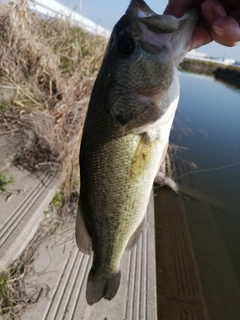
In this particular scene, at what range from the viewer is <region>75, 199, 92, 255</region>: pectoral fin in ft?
5.07

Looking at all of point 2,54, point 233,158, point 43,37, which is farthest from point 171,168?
point 2,54

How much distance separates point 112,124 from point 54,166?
234cm

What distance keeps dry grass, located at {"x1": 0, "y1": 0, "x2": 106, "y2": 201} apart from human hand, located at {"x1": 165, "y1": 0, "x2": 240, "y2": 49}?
2230mm

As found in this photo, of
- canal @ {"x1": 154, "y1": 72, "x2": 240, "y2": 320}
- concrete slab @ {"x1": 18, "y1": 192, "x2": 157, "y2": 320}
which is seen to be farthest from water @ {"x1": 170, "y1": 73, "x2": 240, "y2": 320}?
concrete slab @ {"x1": 18, "y1": 192, "x2": 157, "y2": 320}

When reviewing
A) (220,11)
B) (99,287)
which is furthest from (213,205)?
(220,11)

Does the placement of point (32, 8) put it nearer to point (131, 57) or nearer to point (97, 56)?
point (97, 56)

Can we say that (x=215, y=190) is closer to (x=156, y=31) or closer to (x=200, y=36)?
(x=200, y=36)

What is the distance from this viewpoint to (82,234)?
1.58 m

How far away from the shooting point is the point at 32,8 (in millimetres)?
4621

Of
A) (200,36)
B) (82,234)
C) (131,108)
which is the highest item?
(200,36)

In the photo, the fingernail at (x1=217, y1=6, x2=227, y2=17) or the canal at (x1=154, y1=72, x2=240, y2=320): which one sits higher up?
the fingernail at (x1=217, y1=6, x2=227, y2=17)

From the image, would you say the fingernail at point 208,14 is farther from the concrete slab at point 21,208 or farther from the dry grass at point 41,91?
A: the dry grass at point 41,91

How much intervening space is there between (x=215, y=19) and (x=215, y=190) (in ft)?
17.5

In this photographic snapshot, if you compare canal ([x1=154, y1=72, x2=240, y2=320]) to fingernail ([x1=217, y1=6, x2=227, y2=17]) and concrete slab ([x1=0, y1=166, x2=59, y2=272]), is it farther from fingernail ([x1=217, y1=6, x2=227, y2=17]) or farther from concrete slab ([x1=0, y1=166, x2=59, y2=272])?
fingernail ([x1=217, y1=6, x2=227, y2=17])
